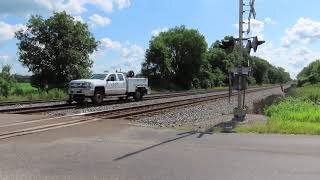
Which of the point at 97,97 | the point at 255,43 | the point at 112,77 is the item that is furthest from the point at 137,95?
the point at 255,43

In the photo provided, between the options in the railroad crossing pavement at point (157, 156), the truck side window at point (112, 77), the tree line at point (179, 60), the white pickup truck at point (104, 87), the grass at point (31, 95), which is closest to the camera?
the railroad crossing pavement at point (157, 156)

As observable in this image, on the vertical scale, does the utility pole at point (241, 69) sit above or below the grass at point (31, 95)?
above

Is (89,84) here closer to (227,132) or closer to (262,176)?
(227,132)

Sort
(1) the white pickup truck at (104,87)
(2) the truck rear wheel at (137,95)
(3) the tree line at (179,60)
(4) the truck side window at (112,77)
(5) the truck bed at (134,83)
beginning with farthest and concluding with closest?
(3) the tree line at (179,60)
(2) the truck rear wheel at (137,95)
(5) the truck bed at (134,83)
(4) the truck side window at (112,77)
(1) the white pickup truck at (104,87)

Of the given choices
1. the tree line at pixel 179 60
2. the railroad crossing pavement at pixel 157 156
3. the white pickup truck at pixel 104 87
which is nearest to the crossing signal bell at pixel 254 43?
the railroad crossing pavement at pixel 157 156

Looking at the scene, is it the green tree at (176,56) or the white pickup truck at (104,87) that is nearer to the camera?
the white pickup truck at (104,87)

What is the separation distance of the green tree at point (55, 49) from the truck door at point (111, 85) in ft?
83.8

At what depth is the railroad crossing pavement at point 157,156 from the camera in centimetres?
980

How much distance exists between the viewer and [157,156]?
1169cm

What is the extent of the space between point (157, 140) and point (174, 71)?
81266 millimetres

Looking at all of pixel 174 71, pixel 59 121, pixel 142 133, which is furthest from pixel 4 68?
pixel 174 71

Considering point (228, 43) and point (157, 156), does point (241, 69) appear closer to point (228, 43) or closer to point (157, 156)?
point (228, 43)

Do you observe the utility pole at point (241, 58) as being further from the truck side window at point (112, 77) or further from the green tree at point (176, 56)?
the green tree at point (176, 56)

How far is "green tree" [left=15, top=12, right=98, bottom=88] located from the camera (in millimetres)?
59975
